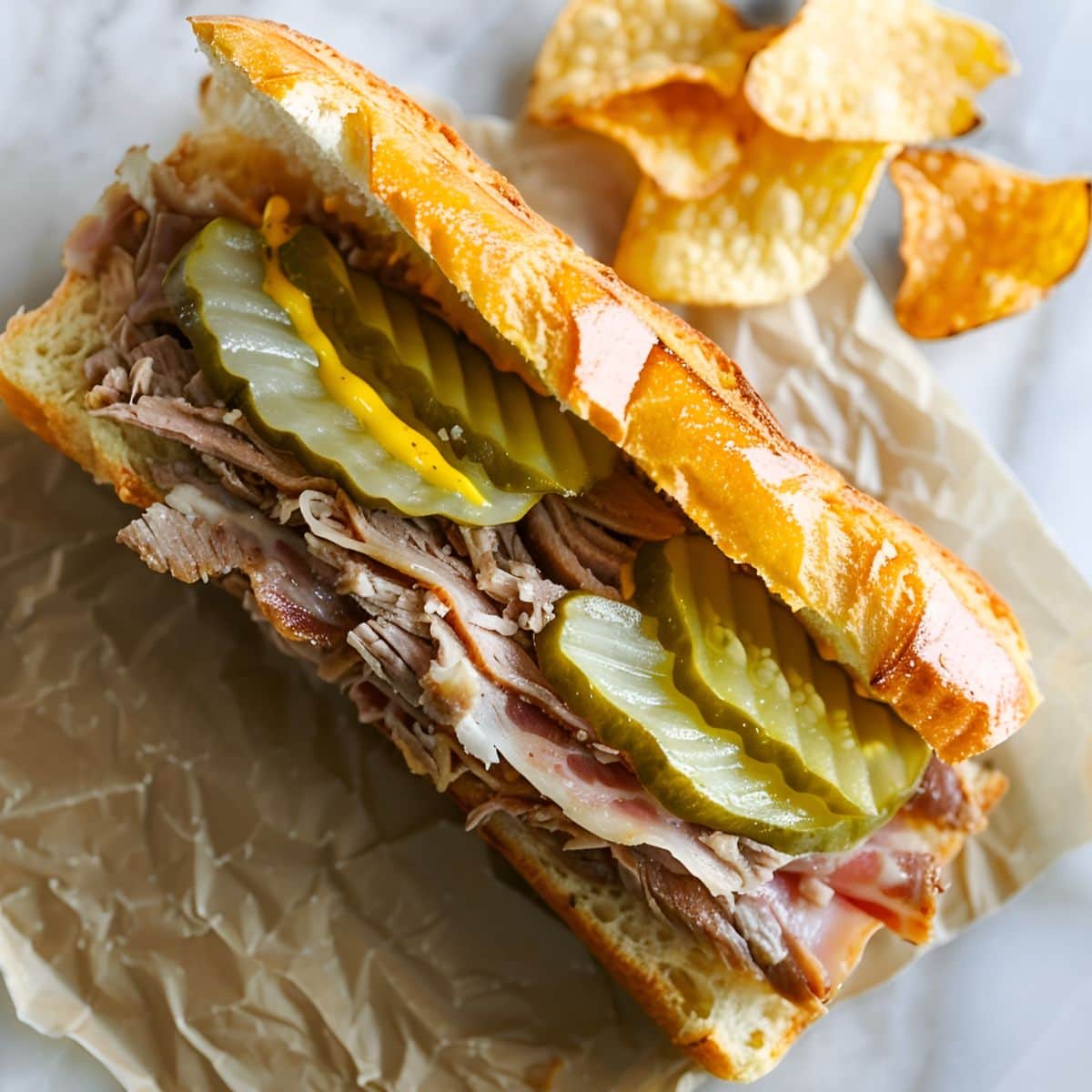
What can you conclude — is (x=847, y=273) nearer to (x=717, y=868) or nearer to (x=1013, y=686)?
(x=1013, y=686)

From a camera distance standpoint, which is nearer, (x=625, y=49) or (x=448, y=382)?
(x=448, y=382)

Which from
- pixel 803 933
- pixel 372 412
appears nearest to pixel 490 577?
pixel 372 412

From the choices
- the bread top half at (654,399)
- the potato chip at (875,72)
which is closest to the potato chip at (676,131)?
the potato chip at (875,72)

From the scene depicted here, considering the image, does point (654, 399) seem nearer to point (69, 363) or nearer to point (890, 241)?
point (69, 363)

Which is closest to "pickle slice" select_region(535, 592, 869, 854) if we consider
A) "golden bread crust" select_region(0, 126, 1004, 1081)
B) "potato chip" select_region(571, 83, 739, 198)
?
"golden bread crust" select_region(0, 126, 1004, 1081)

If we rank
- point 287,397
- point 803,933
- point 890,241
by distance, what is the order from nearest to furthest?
point 287,397 < point 803,933 < point 890,241

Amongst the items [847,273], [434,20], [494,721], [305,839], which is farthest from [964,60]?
[305,839]
